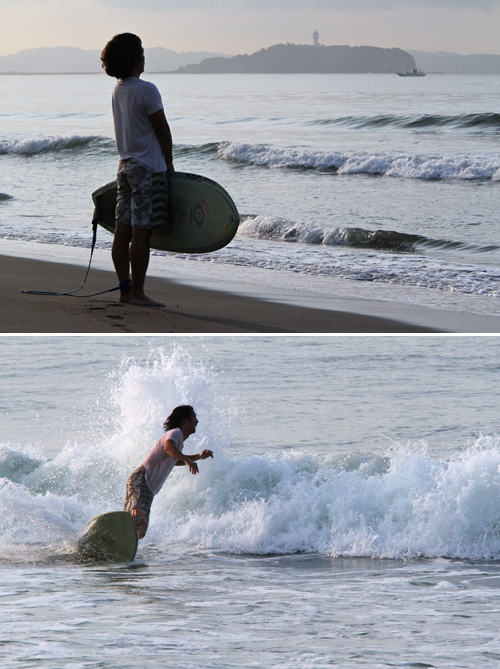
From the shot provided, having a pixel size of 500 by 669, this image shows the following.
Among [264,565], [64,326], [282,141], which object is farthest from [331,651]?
[282,141]

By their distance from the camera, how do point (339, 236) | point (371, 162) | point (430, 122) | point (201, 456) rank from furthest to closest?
1. point (430, 122)
2. point (371, 162)
3. point (339, 236)
4. point (201, 456)

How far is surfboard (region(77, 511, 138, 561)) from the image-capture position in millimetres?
5020

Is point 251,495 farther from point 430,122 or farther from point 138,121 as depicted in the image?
point 430,122

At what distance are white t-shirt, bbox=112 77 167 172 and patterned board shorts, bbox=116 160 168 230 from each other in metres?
0.06

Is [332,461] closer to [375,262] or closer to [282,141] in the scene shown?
[375,262]

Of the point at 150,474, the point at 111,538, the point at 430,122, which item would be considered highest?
the point at 430,122

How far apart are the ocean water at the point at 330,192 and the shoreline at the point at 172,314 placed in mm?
1217

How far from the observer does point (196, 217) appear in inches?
258

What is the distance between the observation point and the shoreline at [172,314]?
19.9 ft

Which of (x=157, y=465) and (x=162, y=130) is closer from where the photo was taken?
(x=157, y=465)

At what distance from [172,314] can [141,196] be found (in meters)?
1.10

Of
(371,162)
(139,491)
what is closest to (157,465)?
(139,491)

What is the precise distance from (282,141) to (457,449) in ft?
62.8

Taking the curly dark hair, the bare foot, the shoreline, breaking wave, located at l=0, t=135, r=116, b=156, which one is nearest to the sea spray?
the shoreline
